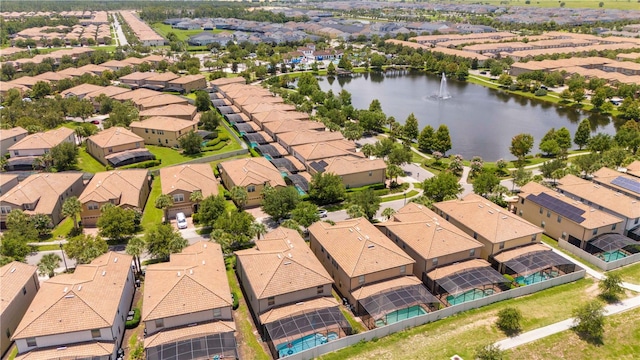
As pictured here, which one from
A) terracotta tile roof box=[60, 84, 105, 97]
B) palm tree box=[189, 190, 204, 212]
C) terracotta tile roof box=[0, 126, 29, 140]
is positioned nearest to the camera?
palm tree box=[189, 190, 204, 212]

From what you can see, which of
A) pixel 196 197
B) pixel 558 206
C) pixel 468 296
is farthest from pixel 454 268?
pixel 196 197

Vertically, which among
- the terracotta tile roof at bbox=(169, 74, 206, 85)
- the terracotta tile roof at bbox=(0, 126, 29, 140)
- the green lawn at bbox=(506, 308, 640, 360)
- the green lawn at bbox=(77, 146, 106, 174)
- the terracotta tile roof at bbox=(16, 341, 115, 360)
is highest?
the terracotta tile roof at bbox=(169, 74, 206, 85)

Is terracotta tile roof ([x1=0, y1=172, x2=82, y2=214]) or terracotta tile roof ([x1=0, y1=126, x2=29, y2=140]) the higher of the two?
terracotta tile roof ([x1=0, y1=126, x2=29, y2=140])

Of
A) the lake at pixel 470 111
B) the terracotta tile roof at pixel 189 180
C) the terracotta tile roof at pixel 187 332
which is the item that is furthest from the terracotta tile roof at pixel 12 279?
the lake at pixel 470 111

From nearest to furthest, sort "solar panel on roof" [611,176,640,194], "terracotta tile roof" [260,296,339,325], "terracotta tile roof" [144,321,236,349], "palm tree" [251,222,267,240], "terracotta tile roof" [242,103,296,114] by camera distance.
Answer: "terracotta tile roof" [144,321,236,349]
"terracotta tile roof" [260,296,339,325]
"palm tree" [251,222,267,240]
"solar panel on roof" [611,176,640,194]
"terracotta tile roof" [242,103,296,114]

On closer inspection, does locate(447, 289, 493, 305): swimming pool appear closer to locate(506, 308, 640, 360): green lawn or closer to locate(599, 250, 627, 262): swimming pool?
locate(506, 308, 640, 360): green lawn

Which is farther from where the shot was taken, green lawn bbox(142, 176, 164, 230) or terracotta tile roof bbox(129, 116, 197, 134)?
terracotta tile roof bbox(129, 116, 197, 134)

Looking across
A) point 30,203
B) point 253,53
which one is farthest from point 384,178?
point 253,53

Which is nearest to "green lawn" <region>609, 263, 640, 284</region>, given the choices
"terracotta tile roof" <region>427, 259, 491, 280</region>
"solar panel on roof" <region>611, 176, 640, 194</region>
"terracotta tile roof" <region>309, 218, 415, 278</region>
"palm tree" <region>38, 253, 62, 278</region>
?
"terracotta tile roof" <region>427, 259, 491, 280</region>
